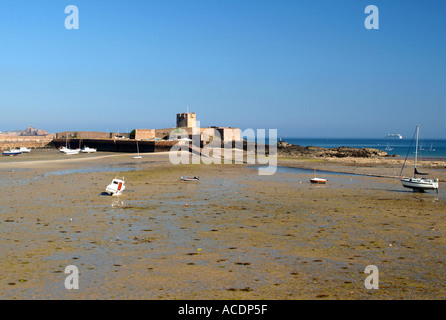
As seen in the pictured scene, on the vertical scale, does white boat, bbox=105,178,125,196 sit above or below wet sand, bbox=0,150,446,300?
above

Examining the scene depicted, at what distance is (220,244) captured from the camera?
48.2 feet

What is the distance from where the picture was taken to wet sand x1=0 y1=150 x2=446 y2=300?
1051cm

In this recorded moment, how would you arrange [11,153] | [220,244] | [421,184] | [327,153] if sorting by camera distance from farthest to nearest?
1. [11,153]
2. [327,153]
3. [421,184]
4. [220,244]

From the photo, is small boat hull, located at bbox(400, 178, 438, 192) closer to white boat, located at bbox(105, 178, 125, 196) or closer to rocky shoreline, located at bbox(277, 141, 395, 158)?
white boat, located at bbox(105, 178, 125, 196)

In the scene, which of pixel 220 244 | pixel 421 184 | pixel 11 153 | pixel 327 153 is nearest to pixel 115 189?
pixel 220 244

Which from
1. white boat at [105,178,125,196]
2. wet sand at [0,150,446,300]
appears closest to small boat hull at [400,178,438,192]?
wet sand at [0,150,446,300]

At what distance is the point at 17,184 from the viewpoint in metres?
31.4

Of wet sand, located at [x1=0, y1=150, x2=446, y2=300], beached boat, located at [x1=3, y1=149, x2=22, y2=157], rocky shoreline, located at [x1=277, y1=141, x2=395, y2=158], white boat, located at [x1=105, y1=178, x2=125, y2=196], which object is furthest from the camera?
beached boat, located at [x1=3, y1=149, x2=22, y2=157]

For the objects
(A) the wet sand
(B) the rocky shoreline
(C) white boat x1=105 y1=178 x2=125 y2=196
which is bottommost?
(B) the rocky shoreline

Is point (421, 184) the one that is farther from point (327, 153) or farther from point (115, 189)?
point (327, 153)
